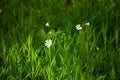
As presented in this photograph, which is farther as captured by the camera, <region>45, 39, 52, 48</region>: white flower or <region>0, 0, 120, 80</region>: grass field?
<region>45, 39, 52, 48</region>: white flower

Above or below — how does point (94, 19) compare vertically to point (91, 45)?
above

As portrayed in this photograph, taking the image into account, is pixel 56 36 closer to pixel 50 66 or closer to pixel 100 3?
pixel 50 66

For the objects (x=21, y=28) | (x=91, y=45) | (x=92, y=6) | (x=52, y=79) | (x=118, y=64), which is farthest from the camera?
(x=92, y=6)

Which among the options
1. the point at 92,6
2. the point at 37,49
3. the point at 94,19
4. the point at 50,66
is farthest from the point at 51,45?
the point at 92,6

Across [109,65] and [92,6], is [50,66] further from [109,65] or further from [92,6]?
[92,6]

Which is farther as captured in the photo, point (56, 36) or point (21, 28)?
point (21, 28)

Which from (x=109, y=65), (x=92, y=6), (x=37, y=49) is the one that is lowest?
(x=109, y=65)

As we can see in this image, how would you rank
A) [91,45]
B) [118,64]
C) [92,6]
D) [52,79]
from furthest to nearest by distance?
1. [92,6]
2. [91,45]
3. [118,64]
4. [52,79]

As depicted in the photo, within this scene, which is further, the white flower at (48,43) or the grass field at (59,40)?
the white flower at (48,43)
